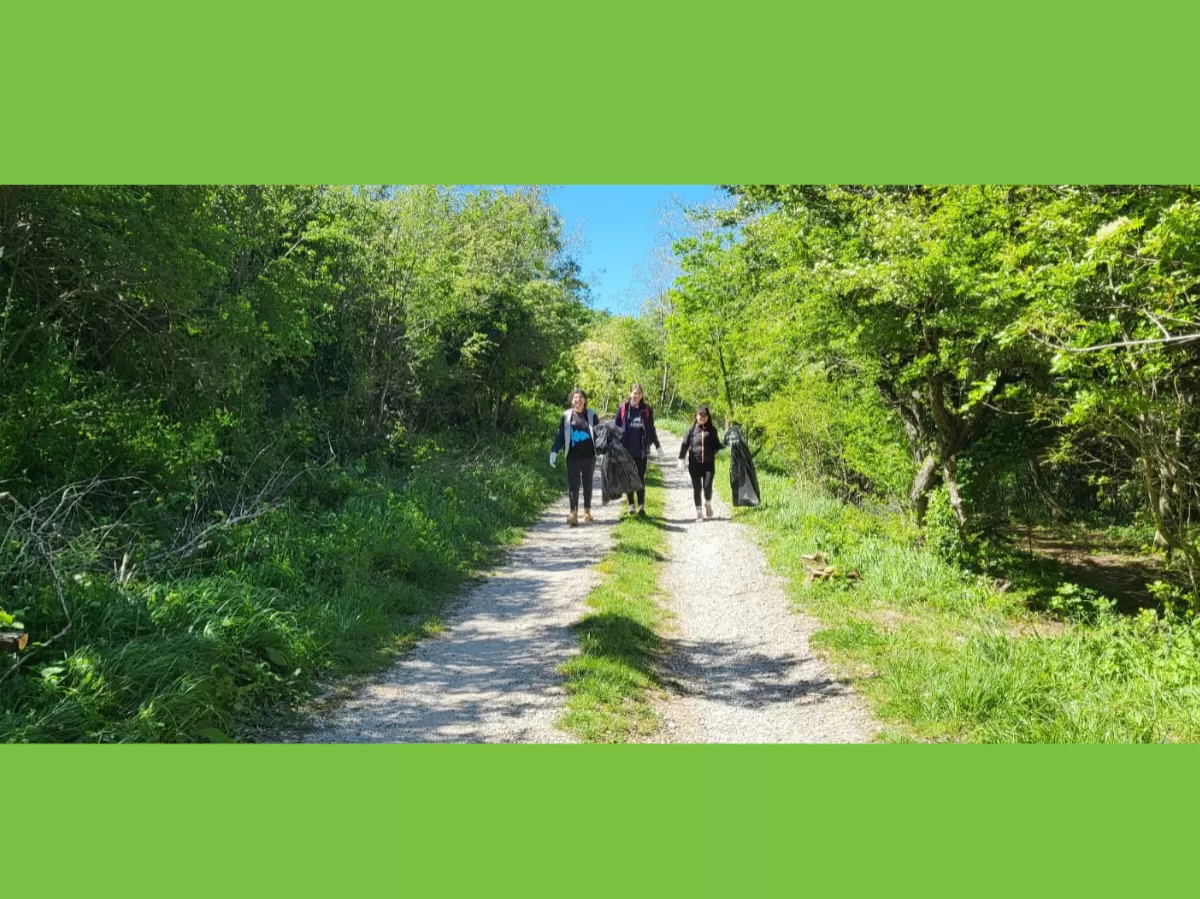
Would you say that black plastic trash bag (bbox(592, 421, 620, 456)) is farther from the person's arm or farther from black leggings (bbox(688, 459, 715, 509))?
black leggings (bbox(688, 459, 715, 509))

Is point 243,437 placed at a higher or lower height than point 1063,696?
higher

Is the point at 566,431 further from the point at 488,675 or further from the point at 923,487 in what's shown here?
the point at 923,487

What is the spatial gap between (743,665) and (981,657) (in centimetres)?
189

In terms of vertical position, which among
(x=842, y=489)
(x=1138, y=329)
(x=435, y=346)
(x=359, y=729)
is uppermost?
(x=435, y=346)

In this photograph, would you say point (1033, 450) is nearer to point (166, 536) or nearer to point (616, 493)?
point (616, 493)

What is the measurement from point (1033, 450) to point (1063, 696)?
8657mm

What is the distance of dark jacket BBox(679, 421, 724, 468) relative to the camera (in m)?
12.6

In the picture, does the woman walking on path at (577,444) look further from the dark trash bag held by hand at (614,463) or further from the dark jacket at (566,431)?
the dark trash bag held by hand at (614,463)

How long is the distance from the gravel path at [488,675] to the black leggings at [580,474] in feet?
8.72

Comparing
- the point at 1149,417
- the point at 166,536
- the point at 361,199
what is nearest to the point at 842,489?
the point at 1149,417

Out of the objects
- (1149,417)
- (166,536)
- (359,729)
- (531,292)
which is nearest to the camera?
(359,729)

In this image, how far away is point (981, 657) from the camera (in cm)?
590

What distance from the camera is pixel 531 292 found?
64.5ft

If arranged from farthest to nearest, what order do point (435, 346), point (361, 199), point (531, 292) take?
point (531, 292) < point (435, 346) < point (361, 199)
